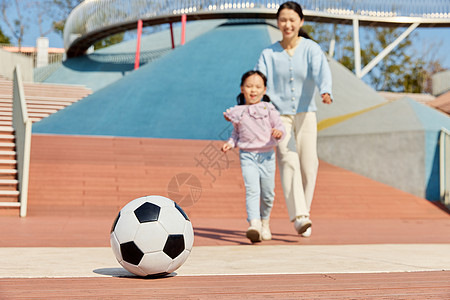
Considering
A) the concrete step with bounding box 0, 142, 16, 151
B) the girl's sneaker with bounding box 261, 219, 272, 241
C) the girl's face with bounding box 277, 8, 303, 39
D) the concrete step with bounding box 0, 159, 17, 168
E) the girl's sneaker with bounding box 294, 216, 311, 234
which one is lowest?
the concrete step with bounding box 0, 159, 17, 168

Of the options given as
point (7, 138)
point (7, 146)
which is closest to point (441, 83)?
point (7, 138)

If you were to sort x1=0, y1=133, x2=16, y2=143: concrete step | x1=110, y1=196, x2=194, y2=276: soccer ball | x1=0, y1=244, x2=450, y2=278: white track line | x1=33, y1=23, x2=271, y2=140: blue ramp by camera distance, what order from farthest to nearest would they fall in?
x1=33, y1=23, x2=271, y2=140: blue ramp < x1=0, y1=133, x2=16, y2=143: concrete step < x1=0, y1=244, x2=450, y2=278: white track line < x1=110, y1=196, x2=194, y2=276: soccer ball

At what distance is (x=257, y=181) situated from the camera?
618cm

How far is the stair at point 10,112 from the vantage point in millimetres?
9930

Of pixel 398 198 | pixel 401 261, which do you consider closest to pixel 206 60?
pixel 398 198

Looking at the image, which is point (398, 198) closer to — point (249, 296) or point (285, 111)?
point (285, 111)

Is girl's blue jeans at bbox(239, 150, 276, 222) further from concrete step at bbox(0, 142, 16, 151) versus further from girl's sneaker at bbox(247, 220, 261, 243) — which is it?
concrete step at bbox(0, 142, 16, 151)

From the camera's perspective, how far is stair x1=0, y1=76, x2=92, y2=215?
9930 millimetres

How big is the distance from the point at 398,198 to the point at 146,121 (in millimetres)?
8814

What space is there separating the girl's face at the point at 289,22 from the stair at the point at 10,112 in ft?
17.9

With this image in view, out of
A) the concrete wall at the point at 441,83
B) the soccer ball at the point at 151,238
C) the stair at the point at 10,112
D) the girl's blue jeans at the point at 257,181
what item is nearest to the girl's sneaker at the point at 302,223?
the girl's blue jeans at the point at 257,181

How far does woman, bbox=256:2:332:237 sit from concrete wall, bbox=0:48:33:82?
72.5ft

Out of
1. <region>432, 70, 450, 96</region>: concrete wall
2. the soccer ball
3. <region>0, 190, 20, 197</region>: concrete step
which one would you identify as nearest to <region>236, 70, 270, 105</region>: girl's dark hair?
the soccer ball

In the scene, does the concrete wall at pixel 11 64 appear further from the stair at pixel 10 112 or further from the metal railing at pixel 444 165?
the metal railing at pixel 444 165
